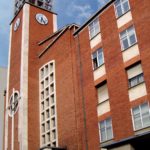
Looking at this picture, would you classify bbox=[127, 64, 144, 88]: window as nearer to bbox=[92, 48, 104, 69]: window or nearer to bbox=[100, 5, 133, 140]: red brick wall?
bbox=[100, 5, 133, 140]: red brick wall

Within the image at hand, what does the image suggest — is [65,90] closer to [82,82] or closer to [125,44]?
[82,82]

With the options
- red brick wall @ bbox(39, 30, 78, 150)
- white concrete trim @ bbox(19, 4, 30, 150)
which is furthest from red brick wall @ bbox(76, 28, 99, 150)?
white concrete trim @ bbox(19, 4, 30, 150)

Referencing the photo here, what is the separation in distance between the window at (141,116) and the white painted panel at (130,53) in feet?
12.2

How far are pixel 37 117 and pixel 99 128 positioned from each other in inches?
413

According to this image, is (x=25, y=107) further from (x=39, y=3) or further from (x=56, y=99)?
(x=39, y=3)

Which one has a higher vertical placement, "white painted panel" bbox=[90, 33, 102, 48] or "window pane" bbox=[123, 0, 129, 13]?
"window pane" bbox=[123, 0, 129, 13]

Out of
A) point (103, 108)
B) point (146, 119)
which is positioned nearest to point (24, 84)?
point (103, 108)

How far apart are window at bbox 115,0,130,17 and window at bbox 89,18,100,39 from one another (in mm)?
2357

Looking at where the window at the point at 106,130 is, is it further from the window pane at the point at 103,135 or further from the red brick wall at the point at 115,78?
the red brick wall at the point at 115,78

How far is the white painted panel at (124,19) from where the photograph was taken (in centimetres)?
2209

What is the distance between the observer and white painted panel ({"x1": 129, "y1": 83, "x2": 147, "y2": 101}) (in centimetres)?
1925

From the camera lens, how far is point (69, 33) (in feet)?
94.7

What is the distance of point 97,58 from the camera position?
79.2ft

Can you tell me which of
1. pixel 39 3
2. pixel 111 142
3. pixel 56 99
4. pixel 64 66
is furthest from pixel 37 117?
pixel 39 3
